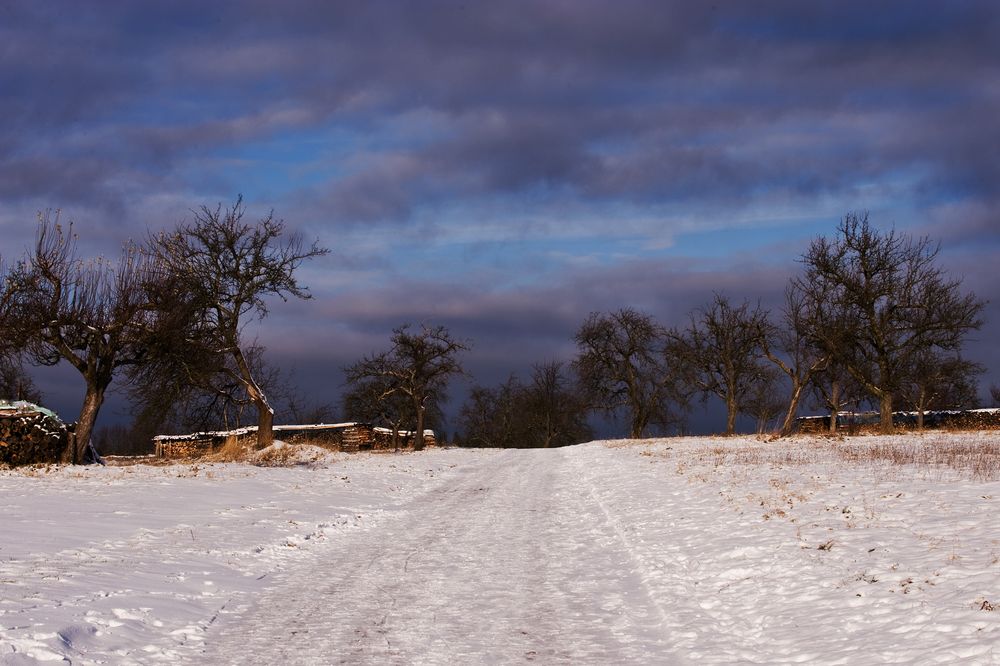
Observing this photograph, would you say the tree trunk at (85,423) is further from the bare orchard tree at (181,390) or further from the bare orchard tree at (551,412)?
the bare orchard tree at (551,412)

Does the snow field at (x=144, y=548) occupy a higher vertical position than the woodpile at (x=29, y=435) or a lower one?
lower

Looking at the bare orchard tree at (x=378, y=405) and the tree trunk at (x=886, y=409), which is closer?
the tree trunk at (x=886, y=409)

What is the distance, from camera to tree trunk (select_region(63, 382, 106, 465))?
2339cm

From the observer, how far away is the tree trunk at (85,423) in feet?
76.7

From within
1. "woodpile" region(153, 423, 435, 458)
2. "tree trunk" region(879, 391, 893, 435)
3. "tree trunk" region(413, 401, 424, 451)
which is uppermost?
"tree trunk" region(879, 391, 893, 435)

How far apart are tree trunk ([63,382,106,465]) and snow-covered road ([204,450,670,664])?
15.3m

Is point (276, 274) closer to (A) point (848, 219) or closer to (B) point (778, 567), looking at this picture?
(B) point (778, 567)

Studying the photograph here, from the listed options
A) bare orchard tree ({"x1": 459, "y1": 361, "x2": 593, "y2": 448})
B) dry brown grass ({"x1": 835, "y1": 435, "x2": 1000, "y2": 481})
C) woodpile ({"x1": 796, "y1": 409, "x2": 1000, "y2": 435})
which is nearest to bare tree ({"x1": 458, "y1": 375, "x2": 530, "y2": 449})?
bare orchard tree ({"x1": 459, "y1": 361, "x2": 593, "y2": 448})

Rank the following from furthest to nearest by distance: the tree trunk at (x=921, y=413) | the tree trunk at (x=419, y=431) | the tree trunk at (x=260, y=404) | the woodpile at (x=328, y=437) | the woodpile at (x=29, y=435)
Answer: the woodpile at (x=328, y=437) → the tree trunk at (x=419, y=431) → the tree trunk at (x=921, y=413) → the tree trunk at (x=260, y=404) → the woodpile at (x=29, y=435)

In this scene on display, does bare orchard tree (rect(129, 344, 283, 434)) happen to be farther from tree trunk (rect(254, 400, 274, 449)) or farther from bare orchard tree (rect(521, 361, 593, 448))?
bare orchard tree (rect(521, 361, 593, 448))

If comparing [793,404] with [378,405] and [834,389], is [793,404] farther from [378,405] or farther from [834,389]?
[378,405]

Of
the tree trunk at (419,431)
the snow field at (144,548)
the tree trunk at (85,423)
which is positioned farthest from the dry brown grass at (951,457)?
the tree trunk at (419,431)

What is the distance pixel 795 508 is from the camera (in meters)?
12.4

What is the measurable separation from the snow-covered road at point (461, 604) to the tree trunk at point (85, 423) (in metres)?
15.3
